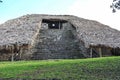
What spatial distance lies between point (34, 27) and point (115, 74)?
2038cm

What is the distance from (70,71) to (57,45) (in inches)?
650

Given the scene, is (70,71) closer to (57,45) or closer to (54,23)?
(57,45)

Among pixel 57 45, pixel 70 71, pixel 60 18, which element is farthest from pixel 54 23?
pixel 70 71

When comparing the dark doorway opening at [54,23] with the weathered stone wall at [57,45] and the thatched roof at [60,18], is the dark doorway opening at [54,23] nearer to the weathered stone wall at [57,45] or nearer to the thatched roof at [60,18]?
the thatched roof at [60,18]

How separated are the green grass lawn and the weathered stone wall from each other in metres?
11.6

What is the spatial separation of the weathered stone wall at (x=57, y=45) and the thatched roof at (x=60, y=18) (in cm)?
89

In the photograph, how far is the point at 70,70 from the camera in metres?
23.4

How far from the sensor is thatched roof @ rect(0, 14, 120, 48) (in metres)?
37.9

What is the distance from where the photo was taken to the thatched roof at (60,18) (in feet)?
124

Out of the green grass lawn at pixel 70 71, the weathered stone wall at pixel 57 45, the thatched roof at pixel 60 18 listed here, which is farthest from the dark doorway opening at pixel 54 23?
the green grass lawn at pixel 70 71

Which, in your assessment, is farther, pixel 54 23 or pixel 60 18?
pixel 54 23

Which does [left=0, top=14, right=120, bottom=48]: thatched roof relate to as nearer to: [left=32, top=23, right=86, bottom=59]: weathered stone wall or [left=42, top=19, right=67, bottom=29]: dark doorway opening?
[left=42, top=19, right=67, bottom=29]: dark doorway opening

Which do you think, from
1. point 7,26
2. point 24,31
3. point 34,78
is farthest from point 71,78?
point 7,26

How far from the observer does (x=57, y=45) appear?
3950cm
